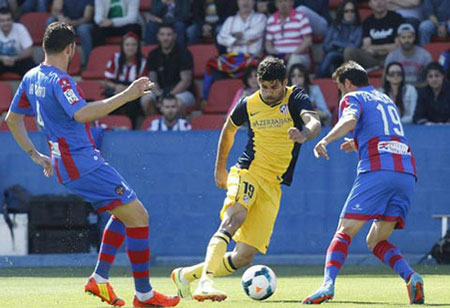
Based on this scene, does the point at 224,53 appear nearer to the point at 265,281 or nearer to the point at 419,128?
the point at 419,128

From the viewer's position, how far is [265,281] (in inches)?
347

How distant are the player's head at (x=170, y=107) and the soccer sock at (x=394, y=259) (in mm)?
6775

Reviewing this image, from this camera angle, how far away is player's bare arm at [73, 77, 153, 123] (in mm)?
7738

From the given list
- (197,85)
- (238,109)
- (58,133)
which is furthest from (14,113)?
(197,85)

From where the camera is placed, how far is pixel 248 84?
15641 millimetres

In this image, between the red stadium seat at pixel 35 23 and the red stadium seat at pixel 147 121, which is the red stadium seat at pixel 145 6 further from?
the red stadium seat at pixel 147 121

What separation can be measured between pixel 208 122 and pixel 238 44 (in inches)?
65.3

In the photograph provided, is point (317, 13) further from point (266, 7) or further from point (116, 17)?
point (116, 17)

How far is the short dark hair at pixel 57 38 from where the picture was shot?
830cm

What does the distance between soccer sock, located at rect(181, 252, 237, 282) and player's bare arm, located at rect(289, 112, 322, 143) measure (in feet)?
4.50

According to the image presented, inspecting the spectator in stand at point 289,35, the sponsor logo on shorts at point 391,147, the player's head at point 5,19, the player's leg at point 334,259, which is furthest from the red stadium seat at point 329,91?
the player's leg at point 334,259

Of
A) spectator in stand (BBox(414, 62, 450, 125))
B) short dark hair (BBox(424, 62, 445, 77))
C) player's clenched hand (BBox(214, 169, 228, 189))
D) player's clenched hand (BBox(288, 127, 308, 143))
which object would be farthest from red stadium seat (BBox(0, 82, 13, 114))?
player's clenched hand (BBox(288, 127, 308, 143))

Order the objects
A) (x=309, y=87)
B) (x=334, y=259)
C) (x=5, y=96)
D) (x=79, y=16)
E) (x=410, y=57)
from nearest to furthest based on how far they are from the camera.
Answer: (x=334, y=259)
(x=309, y=87)
(x=410, y=57)
(x=5, y=96)
(x=79, y=16)

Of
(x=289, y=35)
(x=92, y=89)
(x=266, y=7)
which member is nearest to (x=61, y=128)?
(x=289, y=35)
